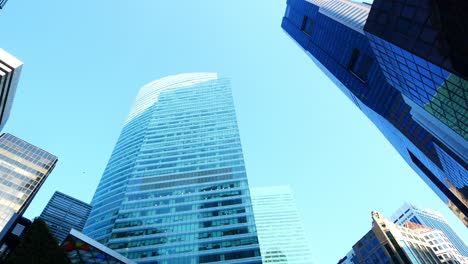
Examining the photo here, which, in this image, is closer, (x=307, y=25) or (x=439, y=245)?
(x=307, y=25)

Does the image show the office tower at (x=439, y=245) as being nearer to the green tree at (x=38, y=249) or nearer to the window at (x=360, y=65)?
the window at (x=360, y=65)

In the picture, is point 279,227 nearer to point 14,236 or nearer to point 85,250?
point 14,236

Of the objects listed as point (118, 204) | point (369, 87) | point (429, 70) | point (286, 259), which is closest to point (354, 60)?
point (369, 87)

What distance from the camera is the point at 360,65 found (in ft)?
232

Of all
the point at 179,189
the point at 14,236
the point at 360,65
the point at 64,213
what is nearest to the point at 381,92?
the point at 360,65

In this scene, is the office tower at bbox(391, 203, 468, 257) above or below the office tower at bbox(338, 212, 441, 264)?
above

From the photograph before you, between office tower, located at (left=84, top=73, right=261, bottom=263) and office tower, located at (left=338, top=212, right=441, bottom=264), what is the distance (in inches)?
2188

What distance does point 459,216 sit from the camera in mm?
73562

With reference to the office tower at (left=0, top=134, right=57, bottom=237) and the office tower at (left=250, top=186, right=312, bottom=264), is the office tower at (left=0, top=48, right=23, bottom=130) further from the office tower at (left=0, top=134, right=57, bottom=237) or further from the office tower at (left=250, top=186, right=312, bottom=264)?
the office tower at (left=250, top=186, right=312, bottom=264)

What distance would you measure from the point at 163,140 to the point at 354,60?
231 feet

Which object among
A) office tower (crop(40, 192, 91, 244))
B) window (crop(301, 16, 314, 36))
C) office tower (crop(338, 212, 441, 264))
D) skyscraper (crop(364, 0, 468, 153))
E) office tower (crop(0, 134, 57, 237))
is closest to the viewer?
skyscraper (crop(364, 0, 468, 153))

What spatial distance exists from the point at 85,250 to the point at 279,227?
14234cm

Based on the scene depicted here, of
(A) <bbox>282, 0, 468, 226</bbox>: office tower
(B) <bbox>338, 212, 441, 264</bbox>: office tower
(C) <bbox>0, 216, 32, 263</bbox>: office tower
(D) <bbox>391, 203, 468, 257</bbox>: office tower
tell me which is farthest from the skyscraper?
(D) <bbox>391, 203, 468, 257</bbox>: office tower

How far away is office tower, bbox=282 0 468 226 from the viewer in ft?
161
